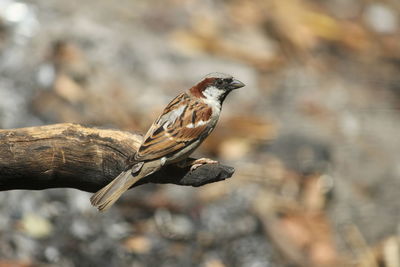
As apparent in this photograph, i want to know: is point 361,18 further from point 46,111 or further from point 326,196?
point 46,111

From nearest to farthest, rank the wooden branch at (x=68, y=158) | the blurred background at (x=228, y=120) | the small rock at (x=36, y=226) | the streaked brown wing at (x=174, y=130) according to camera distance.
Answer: the wooden branch at (x=68, y=158) < the streaked brown wing at (x=174, y=130) < the small rock at (x=36, y=226) < the blurred background at (x=228, y=120)

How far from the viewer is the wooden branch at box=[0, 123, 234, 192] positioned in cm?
457

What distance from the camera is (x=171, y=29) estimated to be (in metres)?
10.1

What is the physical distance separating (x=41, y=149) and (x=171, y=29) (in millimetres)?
5661

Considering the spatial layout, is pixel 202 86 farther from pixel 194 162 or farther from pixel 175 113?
pixel 194 162

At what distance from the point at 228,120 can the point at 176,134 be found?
3.59 m

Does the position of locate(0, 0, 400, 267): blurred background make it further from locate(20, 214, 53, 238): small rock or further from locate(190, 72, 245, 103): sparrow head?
→ locate(190, 72, 245, 103): sparrow head

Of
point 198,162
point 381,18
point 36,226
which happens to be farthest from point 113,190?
point 381,18

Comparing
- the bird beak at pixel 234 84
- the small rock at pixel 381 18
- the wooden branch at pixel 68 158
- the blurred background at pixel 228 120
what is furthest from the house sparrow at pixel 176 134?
the small rock at pixel 381 18

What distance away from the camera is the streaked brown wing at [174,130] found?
4.88 m

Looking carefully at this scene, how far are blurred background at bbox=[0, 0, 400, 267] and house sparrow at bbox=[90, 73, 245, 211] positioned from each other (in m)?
1.25

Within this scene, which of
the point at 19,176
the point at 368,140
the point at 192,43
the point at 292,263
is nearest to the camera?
the point at 19,176

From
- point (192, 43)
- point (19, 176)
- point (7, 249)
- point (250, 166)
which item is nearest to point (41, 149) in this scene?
point (19, 176)

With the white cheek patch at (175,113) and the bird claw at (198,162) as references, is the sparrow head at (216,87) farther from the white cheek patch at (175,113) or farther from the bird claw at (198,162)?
the bird claw at (198,162)
